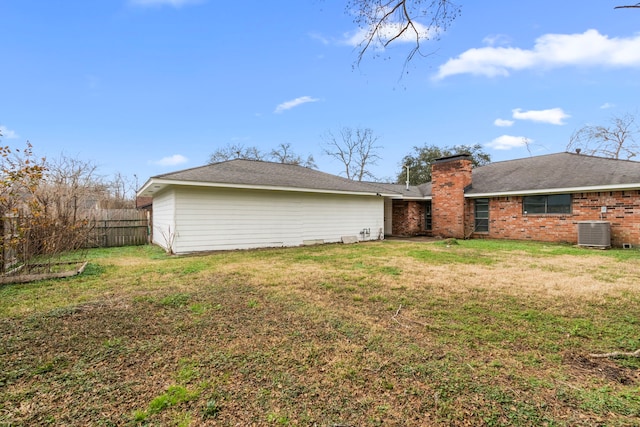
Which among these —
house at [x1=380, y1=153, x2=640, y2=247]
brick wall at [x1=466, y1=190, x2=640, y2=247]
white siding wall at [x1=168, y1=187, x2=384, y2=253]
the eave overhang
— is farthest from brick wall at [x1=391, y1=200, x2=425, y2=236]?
the eave overhang

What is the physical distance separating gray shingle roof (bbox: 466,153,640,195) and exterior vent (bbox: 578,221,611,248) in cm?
139

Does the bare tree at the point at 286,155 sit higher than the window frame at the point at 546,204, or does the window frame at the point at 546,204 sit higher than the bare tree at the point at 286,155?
the bare tree at the point at 286,155

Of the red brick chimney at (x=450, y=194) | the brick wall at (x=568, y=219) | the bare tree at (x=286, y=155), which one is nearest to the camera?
the brick wall at (x=568, y=219)

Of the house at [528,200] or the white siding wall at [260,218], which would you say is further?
the house at [528,200]

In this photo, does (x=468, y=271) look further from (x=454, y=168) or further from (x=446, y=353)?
(x=454, y=168)

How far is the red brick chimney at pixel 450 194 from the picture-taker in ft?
46.8

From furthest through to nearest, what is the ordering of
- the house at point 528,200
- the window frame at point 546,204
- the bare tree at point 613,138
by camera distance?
the bare tree at point 613,138, the window frame at point 546,204, the house at point 528,200

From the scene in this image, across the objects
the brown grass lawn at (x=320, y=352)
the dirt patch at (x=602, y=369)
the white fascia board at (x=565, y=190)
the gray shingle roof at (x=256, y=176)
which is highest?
the gray shingle roof at (x=256, y=176)

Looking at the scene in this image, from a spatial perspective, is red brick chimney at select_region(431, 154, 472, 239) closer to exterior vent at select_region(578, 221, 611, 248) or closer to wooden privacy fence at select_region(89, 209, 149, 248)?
exterior vent at select_region(578, 221, 611, 248)

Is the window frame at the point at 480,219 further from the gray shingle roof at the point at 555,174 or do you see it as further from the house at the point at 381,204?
the gray shingle roof at the point at 555,174

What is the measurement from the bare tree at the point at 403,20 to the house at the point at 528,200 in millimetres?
10325

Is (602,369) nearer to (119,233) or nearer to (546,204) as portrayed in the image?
(546,204)

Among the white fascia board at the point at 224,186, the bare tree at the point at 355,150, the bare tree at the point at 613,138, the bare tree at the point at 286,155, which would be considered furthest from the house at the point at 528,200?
the bare tree at the point at 286,155

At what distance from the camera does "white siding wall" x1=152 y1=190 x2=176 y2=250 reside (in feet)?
31.3
